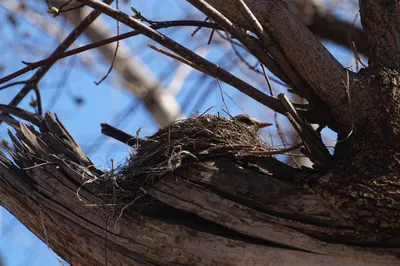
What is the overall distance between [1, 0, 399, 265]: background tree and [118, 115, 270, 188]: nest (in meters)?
0.06

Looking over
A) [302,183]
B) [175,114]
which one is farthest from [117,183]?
[175,114]

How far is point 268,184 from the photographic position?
8.49 feet

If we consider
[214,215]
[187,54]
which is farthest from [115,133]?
[214,215]

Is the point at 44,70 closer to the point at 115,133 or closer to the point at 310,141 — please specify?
the point at 115,133

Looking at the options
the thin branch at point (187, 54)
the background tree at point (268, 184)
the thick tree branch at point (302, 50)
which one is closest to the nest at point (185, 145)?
the background tree at point (268, 184)

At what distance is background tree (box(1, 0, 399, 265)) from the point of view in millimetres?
2449

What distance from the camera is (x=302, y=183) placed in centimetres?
255

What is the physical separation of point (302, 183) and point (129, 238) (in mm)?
699

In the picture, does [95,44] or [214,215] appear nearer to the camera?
[214,215]

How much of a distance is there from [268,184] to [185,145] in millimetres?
431

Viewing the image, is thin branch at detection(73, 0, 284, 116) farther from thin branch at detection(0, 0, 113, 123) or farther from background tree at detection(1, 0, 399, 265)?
thin branch at detection(0, 0, 113, 123)

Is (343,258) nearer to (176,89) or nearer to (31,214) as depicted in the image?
(31,214)

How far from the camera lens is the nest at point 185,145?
9.07 feet

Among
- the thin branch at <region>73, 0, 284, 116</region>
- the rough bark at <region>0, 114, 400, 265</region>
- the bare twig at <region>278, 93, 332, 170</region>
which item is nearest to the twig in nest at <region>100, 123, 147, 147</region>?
the rough bark at <region>0, 114, 400, 265</region>
